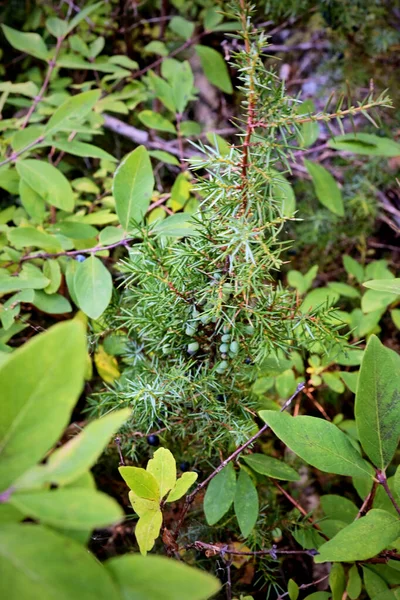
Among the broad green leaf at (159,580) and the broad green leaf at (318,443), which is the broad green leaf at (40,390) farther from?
the broad green leaf at (318,443)

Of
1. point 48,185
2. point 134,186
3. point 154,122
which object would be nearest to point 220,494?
point 134,186

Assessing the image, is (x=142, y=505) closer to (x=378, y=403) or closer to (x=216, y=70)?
(x=378, y=403)

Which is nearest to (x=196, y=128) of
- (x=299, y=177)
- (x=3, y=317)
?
(x=299, y=177)

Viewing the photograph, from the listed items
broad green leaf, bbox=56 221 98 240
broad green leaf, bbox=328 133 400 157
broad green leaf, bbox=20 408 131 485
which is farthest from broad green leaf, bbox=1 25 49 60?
broad green leaf, bbox=20 408 131 485

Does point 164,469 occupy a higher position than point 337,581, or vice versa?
point 164,469

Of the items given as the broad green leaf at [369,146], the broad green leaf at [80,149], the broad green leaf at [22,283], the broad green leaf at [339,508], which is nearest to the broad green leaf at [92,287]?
the broad green leaf at [22,283]

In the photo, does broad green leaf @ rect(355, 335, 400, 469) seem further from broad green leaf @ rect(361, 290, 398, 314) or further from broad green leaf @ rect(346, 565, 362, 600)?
broad green leaf @ rect(361, 290, 398, 314)

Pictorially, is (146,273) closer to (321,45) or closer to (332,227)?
(332,227)
